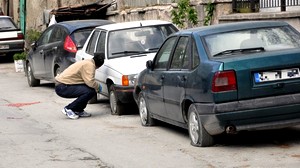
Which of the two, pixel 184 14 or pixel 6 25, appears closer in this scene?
pixel 184 14

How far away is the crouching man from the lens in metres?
14.1

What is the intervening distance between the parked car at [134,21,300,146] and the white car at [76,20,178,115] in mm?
2664

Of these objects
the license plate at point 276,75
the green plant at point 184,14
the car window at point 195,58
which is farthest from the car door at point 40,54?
the license plate at point 276,75

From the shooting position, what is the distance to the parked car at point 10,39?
30.0 m

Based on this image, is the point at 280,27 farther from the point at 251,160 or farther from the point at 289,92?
the point at 251,160

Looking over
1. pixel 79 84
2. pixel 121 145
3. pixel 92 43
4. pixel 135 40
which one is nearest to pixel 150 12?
pixel 92 43

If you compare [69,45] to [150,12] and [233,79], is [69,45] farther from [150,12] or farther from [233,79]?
[233,79]

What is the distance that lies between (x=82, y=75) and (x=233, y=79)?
499 centimetres

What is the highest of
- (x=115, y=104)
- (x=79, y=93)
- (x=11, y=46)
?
(x=79, y=93)

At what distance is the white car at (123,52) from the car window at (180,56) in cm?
255

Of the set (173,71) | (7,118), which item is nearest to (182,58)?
(173,71)

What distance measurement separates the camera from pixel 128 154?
1033 cm

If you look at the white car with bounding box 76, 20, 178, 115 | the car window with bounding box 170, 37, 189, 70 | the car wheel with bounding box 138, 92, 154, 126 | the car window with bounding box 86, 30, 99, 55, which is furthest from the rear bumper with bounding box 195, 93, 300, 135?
the car window with bounding box 86, 30, 99, 55

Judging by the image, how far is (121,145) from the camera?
11133 millimetres
